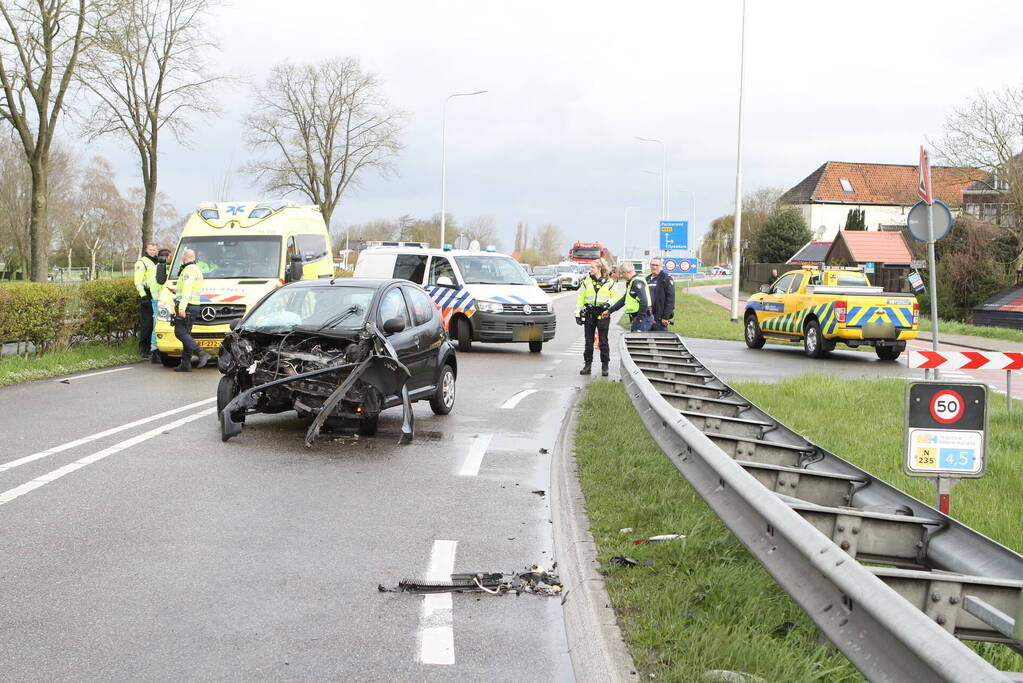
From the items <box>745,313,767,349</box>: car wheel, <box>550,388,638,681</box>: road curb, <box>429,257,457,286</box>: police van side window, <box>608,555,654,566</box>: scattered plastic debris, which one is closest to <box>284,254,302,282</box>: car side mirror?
<box>429,257,457,286</box>: police van side window

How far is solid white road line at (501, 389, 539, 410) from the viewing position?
12414 millimetres

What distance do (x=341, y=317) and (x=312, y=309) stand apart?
409 millimetres

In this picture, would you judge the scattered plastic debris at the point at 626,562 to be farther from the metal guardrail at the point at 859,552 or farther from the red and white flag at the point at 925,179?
the red and white flag at the point at 925,179

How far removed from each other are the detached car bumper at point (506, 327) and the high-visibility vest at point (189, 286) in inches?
230

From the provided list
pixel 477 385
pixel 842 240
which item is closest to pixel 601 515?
pixel 477 385

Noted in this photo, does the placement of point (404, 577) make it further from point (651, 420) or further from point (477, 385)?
point (477, 385)

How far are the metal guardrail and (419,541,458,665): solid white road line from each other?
1.28 m

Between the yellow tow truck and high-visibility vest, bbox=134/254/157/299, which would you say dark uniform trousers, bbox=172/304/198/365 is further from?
the yellow tow truck

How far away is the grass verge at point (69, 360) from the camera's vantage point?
46.6ft

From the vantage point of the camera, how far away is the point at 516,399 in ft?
42.9

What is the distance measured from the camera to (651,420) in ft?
23.5

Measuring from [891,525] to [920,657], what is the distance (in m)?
2.00

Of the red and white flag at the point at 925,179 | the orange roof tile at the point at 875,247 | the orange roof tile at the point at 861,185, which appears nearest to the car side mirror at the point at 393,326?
the red and white flag at the point at 925,179

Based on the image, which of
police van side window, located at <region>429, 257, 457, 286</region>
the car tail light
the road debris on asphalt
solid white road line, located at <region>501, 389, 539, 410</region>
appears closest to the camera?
the road debris on asphalt
